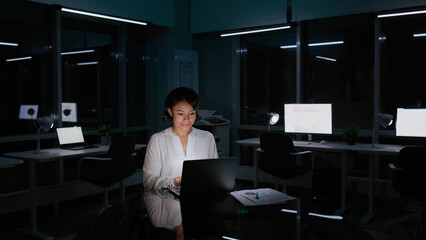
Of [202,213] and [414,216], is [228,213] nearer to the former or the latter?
[202,213]

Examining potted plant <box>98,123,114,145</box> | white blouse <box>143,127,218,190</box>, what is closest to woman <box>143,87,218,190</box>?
white blouse <box>143,127,218,190</box>

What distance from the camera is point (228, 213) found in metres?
1.77

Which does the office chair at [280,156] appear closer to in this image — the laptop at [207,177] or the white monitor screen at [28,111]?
the laptop at [207,177]

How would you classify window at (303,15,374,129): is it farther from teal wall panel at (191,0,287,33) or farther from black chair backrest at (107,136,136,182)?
black chair backrest at (107,136,136,182)

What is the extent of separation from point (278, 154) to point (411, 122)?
5.01ft

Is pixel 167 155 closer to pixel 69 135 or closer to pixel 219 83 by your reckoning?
pixel 69 135

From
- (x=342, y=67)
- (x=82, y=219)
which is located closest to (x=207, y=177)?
(x=82, y=219)

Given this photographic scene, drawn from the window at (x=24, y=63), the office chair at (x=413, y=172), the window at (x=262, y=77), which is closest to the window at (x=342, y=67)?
the window at (x=262, y=77)

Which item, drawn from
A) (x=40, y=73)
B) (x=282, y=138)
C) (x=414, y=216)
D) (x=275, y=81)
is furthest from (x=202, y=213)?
(x=275, y=81)

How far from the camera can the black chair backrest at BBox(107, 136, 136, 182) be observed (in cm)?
412

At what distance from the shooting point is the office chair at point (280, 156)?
14.2 feet

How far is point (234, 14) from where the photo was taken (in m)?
5.92

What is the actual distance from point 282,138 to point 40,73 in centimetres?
312

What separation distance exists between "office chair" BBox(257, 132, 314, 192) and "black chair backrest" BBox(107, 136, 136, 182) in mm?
1570
